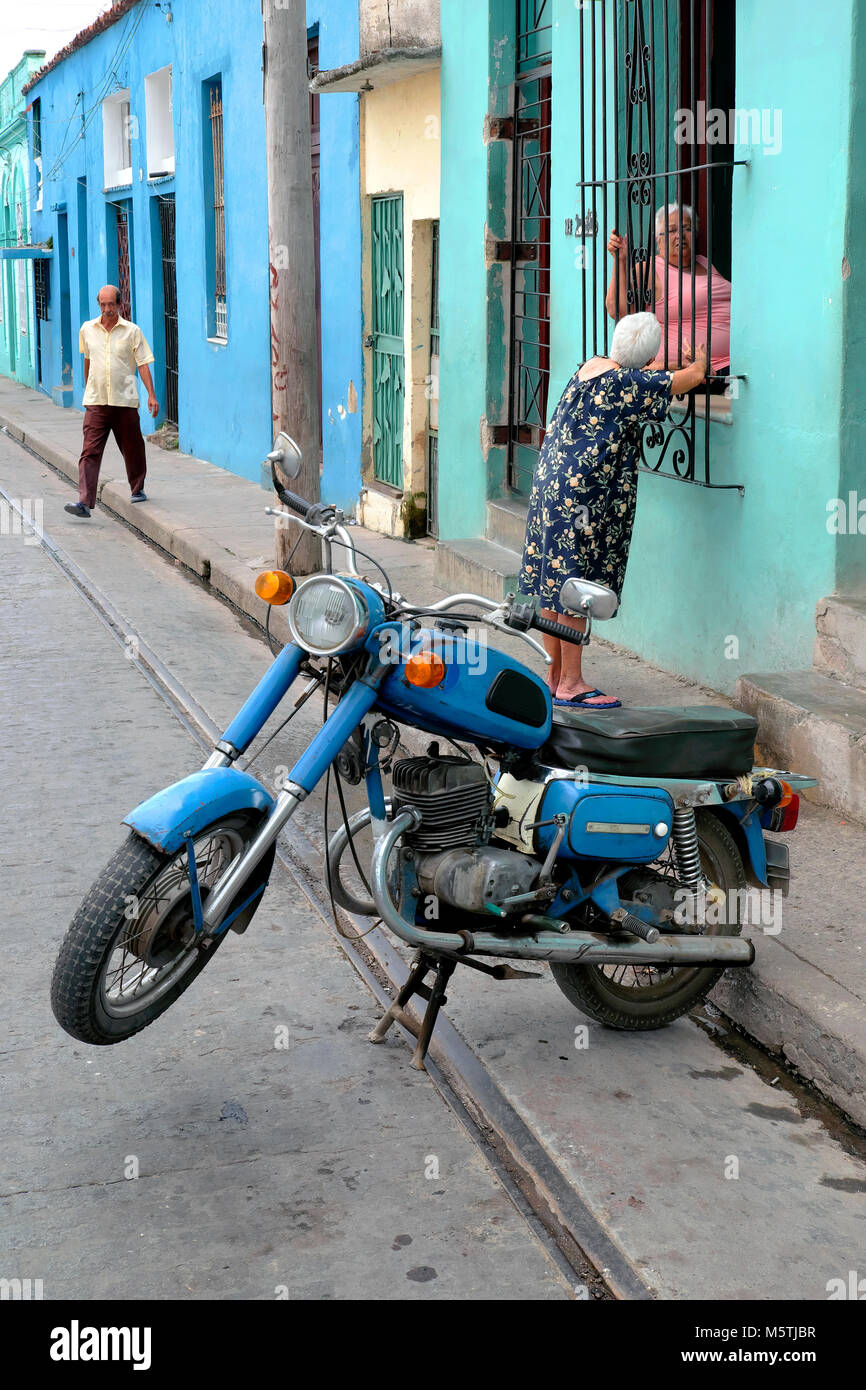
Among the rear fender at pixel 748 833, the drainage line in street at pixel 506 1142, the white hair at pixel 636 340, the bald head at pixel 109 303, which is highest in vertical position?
the bald head at pixel 109 303

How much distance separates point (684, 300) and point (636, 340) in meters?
1.07

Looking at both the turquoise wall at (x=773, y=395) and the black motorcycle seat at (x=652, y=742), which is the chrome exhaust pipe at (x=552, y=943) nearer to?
the black motorcycle seat at (x=652, y=742)

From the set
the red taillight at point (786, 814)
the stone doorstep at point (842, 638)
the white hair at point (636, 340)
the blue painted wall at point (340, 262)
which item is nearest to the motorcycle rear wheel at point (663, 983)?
the red taillight at point (786, 814)

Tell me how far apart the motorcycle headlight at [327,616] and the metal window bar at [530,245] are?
5.35 metres

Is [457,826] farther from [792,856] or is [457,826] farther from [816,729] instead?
[816,729]

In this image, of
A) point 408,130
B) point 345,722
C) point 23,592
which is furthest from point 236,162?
point 345,722

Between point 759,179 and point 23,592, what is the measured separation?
5508mm

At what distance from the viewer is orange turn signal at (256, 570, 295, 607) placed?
3.47m

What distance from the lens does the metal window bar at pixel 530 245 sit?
833 cm

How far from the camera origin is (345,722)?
3.33 meters

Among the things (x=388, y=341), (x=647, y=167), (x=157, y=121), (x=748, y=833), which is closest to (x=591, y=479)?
(x=647, y=167)

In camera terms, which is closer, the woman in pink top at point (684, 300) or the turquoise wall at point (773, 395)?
the turquoise wall at point (773, 395)

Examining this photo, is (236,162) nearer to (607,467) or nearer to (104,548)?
(104,548)

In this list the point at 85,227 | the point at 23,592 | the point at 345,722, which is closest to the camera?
the point at 345,722
